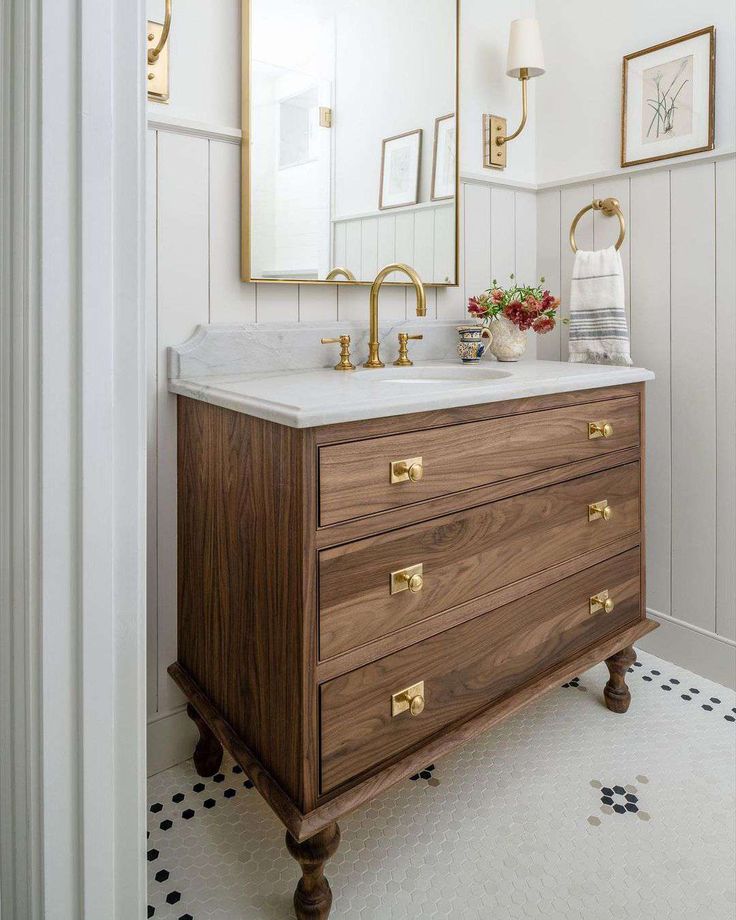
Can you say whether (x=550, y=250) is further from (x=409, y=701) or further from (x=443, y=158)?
(x=409, y=701)

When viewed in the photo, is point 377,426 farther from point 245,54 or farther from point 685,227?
point 685,227

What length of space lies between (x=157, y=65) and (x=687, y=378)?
1.53 metres

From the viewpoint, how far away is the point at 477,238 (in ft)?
6.71

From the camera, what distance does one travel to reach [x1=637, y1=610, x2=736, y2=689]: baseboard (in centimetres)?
187

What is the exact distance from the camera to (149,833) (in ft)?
4.46

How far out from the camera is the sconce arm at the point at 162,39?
128 centimetres

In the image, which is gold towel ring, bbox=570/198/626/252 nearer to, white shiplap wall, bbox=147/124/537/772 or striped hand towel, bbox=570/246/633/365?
striped hand towel, bbox=570/246/633/365

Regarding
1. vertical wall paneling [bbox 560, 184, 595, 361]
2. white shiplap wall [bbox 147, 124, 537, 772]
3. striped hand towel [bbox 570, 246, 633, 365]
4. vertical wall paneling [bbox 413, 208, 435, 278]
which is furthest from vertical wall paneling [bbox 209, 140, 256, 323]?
vertical wall paneling [bbox 560, 184, 595, 361]

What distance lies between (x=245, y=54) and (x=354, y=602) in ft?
3.90

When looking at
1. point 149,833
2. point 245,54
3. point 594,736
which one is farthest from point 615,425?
point 149,833

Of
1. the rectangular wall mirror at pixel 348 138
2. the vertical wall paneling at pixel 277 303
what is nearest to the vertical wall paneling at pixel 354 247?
the rectangular wall mirror at pixel 348 138

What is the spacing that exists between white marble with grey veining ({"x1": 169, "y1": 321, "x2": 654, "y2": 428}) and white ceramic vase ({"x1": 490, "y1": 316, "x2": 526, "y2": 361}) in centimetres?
4

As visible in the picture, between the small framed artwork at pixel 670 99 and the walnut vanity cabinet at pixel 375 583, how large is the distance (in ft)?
2.43

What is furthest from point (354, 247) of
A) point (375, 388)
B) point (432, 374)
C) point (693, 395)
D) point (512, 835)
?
point (512, 835)
